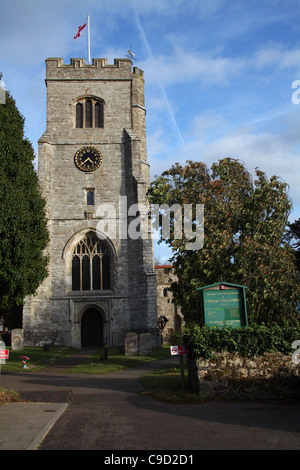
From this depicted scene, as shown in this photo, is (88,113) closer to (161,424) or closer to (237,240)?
(237,240)

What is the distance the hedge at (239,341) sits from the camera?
8.95 meters

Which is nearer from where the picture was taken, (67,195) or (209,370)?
(209,370)

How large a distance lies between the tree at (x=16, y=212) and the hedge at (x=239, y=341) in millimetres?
7880

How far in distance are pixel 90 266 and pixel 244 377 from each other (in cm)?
1867

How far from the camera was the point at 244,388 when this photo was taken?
8.80 metres

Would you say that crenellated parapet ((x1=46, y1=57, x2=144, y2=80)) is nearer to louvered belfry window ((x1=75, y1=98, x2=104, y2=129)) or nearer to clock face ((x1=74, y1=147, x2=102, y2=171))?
louvered belfry window ((x1=75, y1=98, x2=104, y2=129))

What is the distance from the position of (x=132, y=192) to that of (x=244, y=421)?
20.8 m

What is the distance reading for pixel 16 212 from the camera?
14.5 meters

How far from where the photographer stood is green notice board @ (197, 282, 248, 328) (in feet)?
32.3

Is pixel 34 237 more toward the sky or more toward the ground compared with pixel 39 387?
more toward the sky

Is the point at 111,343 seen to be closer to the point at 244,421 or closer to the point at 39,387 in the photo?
the point at 39,387

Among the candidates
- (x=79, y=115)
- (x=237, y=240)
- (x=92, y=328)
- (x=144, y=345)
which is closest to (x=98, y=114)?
(x=79, y=115)

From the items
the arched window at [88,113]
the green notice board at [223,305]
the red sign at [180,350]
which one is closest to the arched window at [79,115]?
the arched window at [88,113]
